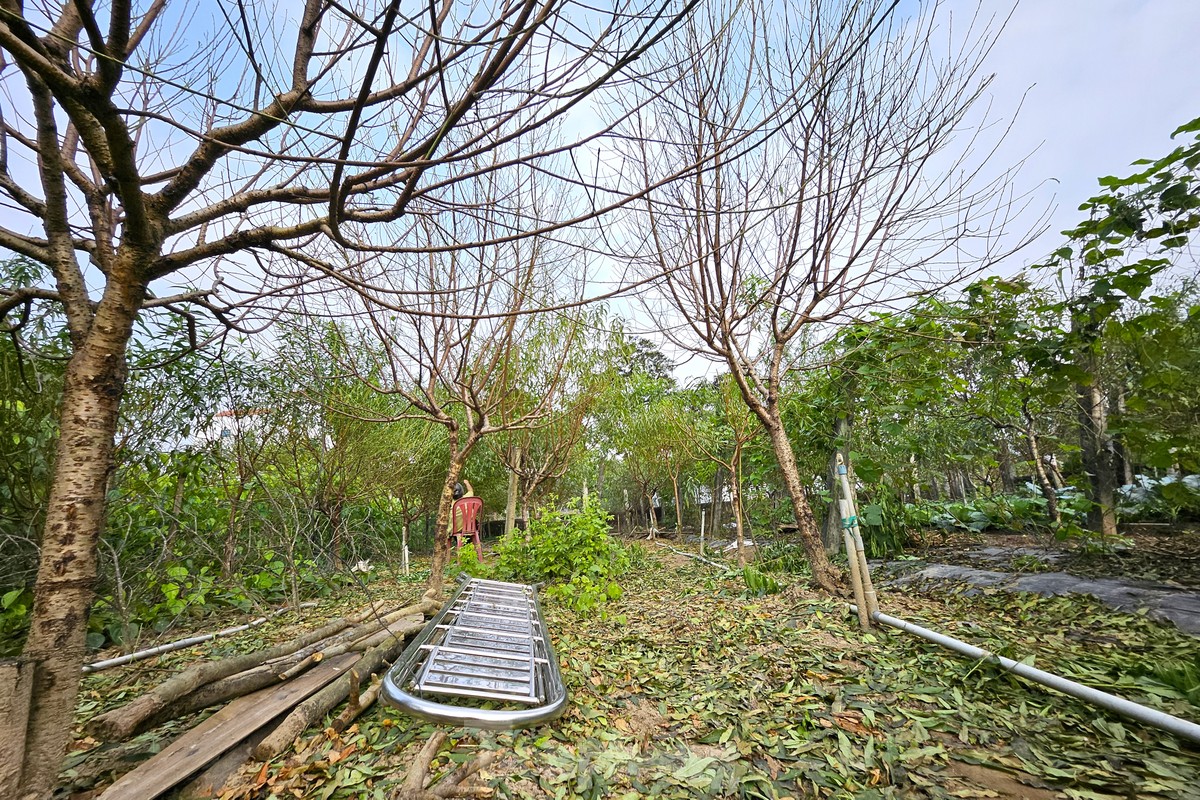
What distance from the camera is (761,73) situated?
3457 mm

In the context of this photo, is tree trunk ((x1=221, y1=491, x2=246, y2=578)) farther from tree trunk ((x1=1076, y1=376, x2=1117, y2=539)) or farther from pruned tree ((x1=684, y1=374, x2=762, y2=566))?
tree trunk ((x1=1076, y1=376, x2=1117, y2=539))

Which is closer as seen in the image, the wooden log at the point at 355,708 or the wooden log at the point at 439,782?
the wooden log at the point at 439,782

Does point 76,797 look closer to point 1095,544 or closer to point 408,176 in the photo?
point 408,176

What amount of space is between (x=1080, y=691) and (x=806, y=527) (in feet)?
7.87

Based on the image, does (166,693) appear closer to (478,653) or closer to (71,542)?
(71,542)

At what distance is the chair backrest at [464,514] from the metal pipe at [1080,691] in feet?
13.9

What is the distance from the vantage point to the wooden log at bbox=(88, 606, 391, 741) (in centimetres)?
160

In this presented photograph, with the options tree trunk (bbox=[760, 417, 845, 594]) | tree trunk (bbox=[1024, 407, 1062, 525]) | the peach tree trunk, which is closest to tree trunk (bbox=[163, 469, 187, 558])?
the peach tree trunk

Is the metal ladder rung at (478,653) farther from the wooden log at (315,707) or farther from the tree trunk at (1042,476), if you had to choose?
the tree trunk at (1042,476)

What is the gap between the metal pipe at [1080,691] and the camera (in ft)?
4.93

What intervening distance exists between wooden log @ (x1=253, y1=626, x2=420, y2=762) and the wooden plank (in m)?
0.08

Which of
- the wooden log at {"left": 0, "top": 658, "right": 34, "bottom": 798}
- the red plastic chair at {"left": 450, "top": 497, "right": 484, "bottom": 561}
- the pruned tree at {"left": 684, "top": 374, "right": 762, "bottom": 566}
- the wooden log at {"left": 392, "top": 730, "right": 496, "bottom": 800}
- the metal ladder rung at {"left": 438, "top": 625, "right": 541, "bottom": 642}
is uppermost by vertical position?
the pruned tree at {"left": 684, "top": 374, "right": 762, "bottom": 566}

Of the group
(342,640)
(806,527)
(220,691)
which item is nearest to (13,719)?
(220,691)

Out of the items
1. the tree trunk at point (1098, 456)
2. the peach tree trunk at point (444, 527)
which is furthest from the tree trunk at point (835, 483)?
the peach tree trunk at point (444, 527)
